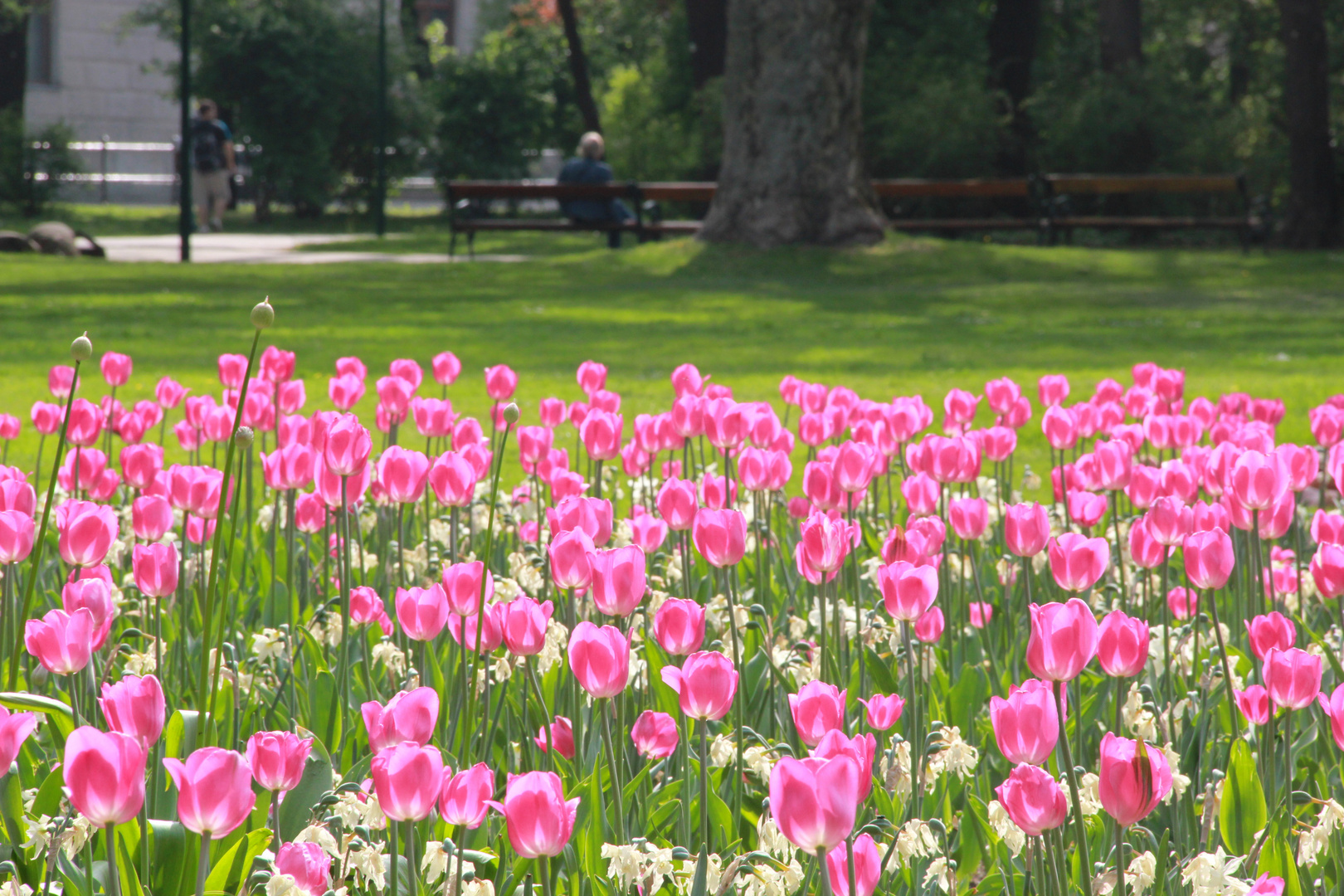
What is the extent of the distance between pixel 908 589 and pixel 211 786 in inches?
40.1

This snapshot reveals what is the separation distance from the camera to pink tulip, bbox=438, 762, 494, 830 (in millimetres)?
1481

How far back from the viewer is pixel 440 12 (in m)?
54.6

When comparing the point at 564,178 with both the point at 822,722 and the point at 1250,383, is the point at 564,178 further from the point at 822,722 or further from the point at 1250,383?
the point at 822,722

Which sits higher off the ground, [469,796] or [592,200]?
[592,200]

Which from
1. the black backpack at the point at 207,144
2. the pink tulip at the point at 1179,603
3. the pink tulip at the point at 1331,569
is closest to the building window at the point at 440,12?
the black backpack at the point at 207,144

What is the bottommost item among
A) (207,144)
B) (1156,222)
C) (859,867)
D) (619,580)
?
(859,867)

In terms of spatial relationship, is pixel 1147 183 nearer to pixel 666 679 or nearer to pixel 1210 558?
pixel 1210 558

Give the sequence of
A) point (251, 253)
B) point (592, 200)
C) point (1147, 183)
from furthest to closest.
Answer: point (251, 253), point (1147, 183), point (592, 200)

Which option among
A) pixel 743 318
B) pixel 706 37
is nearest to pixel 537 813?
pixel 743 318

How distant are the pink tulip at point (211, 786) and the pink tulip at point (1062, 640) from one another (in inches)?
31.0

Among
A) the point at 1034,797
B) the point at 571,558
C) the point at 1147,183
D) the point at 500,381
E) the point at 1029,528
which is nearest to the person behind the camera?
the point at 1034,797

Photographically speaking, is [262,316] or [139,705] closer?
[262,316]

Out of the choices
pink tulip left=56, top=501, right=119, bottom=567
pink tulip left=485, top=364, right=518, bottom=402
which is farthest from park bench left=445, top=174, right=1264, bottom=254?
pink tulip left=56, top=501, right=119, bottom=567

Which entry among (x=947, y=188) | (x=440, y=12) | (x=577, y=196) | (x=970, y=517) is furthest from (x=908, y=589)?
(x=440, y=12)
